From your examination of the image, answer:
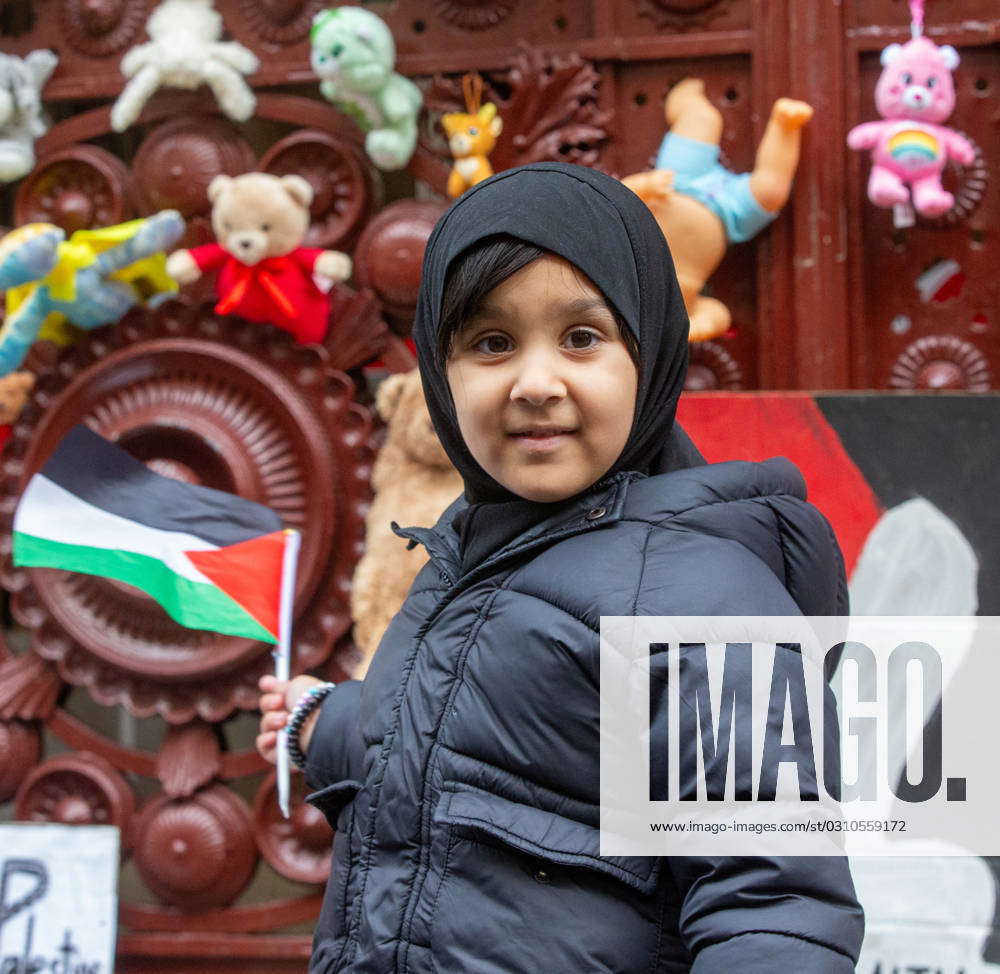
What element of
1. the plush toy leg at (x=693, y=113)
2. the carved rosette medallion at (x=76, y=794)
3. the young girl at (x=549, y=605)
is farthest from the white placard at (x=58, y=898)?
the plush toy leg at (x=693, y=113)

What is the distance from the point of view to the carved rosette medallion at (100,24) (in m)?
1.92

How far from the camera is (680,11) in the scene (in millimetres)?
1807

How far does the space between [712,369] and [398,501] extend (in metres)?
0.51

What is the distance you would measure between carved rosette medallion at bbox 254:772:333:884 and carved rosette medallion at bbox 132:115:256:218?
924mm

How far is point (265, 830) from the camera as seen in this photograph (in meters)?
1.84

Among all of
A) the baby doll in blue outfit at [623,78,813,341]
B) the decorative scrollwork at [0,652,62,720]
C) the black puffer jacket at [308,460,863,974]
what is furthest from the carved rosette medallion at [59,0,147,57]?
the black puffer jacket at [308,460,863,974]

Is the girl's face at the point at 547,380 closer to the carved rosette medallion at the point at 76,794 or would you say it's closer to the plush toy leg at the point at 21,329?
the plush toy leg at the point at 21,329

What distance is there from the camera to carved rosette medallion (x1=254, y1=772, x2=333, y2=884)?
181 centimetres

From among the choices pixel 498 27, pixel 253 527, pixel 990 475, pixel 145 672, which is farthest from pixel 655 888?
pixel 498 27

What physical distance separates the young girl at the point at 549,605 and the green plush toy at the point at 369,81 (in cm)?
95

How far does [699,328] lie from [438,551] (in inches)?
36.0

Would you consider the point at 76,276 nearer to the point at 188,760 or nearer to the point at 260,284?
the point at 260,284

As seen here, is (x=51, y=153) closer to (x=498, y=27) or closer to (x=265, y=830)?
(x=498, y=27)

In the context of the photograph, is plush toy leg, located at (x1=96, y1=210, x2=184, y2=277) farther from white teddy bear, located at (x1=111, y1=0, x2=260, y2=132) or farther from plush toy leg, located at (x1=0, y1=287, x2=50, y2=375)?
white teddy bear, located at (x1=111, y1=0, x2=260, y2=132)
